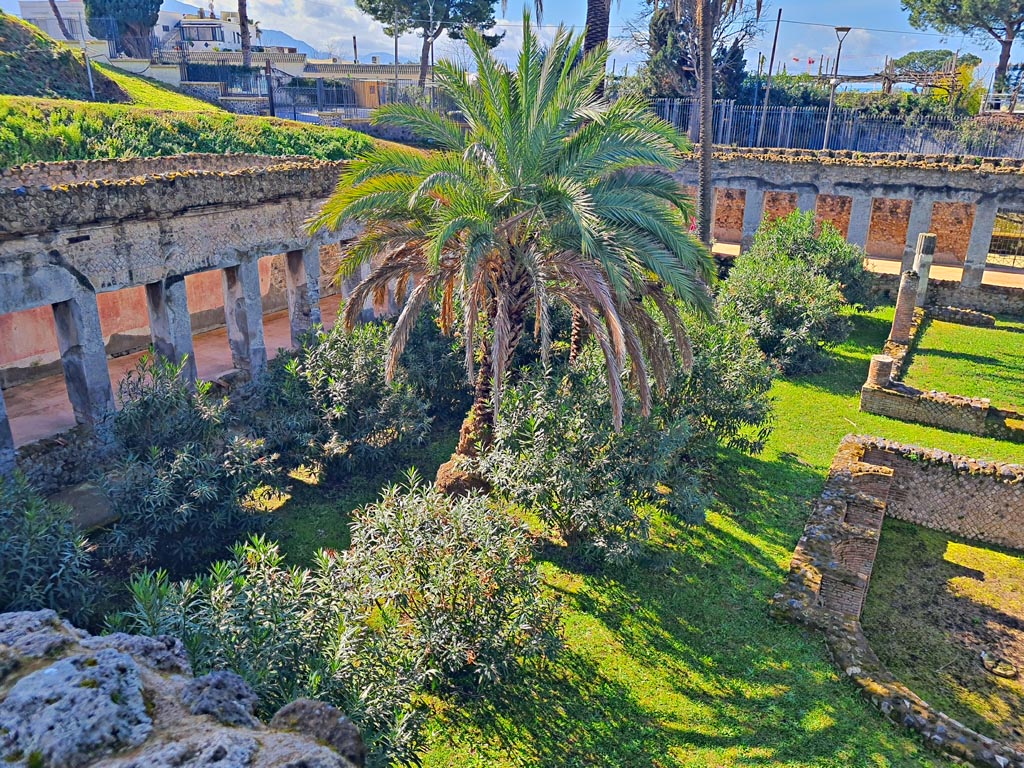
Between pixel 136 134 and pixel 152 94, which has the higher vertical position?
pixel 152 94

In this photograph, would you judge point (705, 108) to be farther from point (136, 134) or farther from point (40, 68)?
point (40, 68)

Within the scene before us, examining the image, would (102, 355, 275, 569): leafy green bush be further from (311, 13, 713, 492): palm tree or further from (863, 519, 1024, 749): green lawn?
(863, 519, 1024, 749): green lawn

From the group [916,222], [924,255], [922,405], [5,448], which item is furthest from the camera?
[916,222]

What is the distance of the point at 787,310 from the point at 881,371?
8.68 feet

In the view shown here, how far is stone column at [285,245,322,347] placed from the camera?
51.4 feet

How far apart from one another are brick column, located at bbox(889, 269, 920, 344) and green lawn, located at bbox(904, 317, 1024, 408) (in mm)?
655

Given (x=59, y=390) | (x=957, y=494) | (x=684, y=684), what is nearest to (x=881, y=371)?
(x=957, y=494)

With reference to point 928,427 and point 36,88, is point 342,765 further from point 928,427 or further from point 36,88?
point 36,88

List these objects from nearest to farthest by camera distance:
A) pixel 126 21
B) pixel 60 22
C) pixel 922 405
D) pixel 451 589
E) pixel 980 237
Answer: pixel 451 589 → pixel 922 405 → pixel 980 237 → pixel 126 21 → pixel 60 22

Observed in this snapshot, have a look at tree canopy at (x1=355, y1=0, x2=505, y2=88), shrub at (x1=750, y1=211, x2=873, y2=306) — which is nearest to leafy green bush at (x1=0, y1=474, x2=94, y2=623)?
shrub at (x1=750, y1=211, x2=873, y2=306)

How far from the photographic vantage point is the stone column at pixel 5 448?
10.4 meters

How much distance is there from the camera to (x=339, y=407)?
1151 centimetres

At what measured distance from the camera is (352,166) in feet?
33.9

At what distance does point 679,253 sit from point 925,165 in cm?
1888
